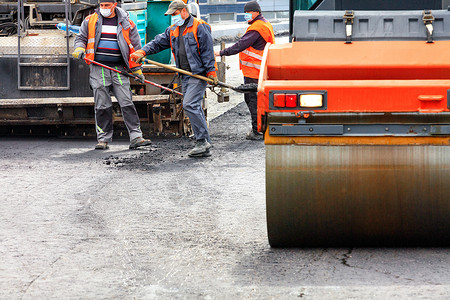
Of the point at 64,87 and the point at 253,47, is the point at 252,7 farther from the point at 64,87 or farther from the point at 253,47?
the point at 64,87

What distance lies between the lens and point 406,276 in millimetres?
4773

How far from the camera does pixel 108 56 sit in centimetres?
1027

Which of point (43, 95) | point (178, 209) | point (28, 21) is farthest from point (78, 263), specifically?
point (28, 21)

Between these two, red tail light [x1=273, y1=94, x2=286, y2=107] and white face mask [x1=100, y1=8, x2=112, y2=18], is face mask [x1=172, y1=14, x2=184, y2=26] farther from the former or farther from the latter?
red tail light [x1=273, y1=94, x2=286, y2=107]

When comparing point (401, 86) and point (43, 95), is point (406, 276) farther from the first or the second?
point (43, 95)

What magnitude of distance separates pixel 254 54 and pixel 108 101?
2014 mm

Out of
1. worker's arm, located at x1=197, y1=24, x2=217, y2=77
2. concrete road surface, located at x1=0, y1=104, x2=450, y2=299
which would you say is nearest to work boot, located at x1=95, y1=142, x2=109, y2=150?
concrete road surface, located at x1=0, y1=104, x2=450, y2=299

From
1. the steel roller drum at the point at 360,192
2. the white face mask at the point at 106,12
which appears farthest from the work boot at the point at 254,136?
the steel roller drum at the point at 360,192

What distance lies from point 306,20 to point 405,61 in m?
0.79

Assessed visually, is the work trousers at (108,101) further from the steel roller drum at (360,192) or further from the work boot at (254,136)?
the steel roller drum at (360,192)

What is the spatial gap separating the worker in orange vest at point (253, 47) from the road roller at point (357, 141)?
562 centimetres

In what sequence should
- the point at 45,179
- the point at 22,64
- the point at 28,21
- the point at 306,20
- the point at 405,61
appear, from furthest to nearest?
the point at 28,21
the point at 22,64
the point at 45,179
the point at 306,20
the point at 405,61

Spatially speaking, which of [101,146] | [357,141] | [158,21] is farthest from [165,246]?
[158,21]

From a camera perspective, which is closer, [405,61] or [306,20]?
[405,61]
